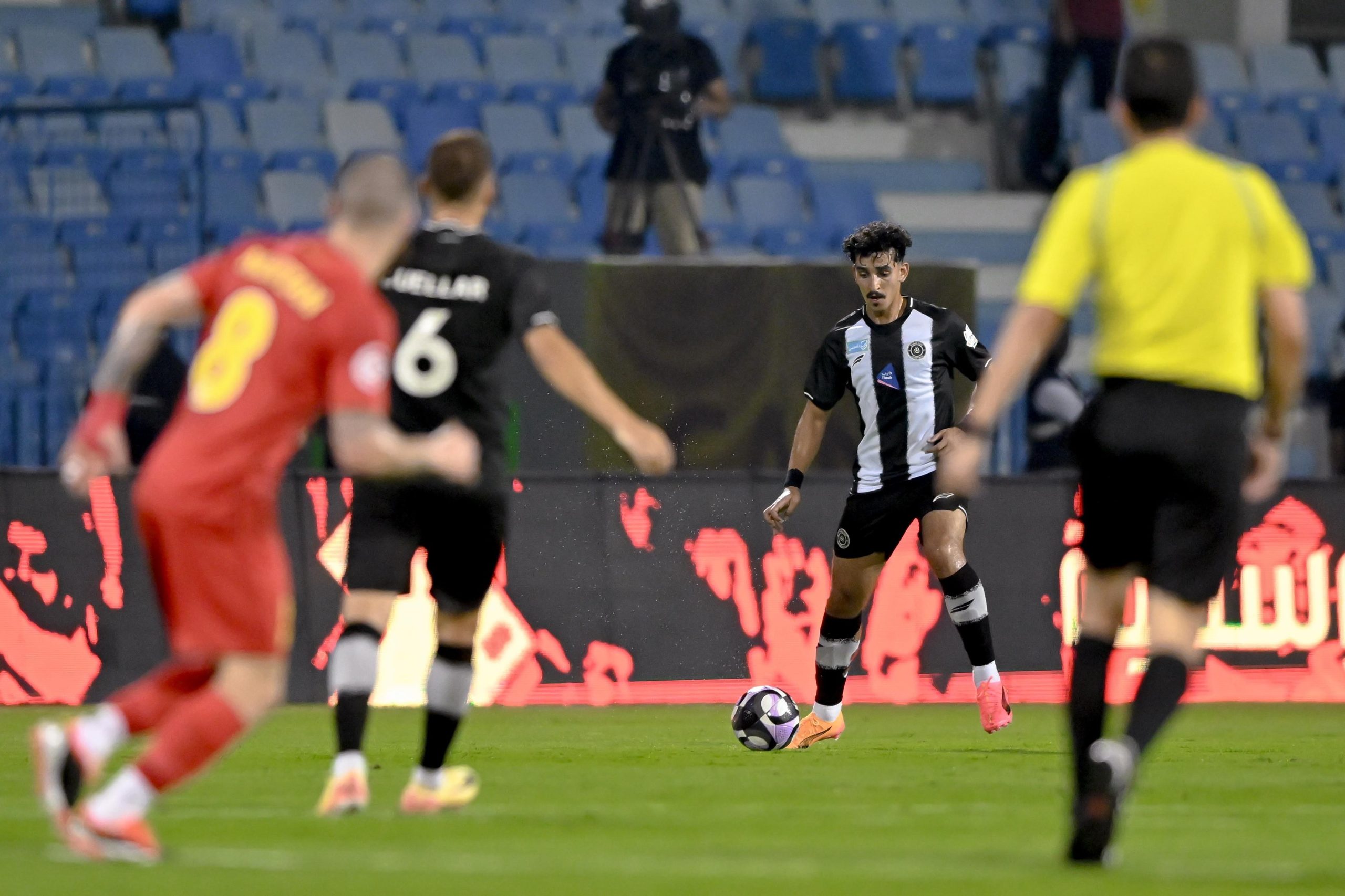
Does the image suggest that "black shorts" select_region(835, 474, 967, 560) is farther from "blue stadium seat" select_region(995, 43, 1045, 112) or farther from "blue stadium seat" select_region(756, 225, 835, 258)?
"blue stadium seat" select_region(995, 43, 1045, 112)

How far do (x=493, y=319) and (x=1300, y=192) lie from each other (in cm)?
1652

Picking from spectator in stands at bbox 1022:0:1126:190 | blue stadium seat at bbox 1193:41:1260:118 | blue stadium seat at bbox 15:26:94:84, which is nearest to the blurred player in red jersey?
blue stadium seat at bbox 15:26:94:84

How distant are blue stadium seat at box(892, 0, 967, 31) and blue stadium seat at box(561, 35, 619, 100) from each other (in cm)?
323

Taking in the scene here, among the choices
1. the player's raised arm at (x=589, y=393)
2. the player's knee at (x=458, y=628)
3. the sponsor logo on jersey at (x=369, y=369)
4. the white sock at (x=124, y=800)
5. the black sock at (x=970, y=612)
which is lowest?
the black sock at (x=970, y=612)

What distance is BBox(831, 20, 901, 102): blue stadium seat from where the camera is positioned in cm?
2216

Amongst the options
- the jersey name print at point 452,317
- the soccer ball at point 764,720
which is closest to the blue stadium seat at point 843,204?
the soccer ball at point 764,720

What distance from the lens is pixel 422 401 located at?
715 centimetres

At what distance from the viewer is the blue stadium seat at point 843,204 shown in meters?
20.4

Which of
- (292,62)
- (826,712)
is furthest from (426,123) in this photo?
(826,712)

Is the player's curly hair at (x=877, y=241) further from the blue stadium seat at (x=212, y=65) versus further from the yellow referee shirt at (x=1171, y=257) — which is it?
the blue stadium seat at (x=212, y=65)

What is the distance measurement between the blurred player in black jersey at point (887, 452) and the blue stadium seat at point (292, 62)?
34.0ft

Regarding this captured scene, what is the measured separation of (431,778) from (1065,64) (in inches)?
609

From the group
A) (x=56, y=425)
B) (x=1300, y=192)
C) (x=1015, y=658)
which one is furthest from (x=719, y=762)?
(x=1300, y=192)

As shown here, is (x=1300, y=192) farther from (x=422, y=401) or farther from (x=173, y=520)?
(x=173, y=520)
